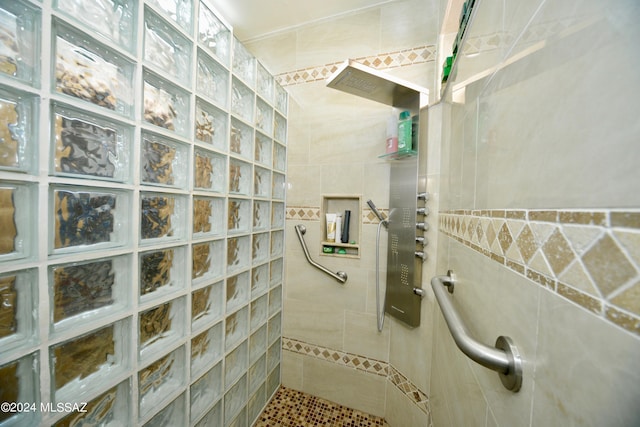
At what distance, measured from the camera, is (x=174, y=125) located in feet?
2.46

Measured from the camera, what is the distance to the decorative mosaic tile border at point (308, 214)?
4.35 feet

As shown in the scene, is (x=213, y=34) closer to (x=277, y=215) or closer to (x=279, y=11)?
(x=279, y=11)

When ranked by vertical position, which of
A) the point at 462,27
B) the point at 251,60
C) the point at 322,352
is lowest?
the point at 322,352

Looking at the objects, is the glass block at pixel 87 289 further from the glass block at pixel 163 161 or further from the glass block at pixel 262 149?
the glass block at pixel 262 149

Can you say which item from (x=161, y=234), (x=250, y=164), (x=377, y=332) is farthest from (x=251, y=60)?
(x=377, y=332)

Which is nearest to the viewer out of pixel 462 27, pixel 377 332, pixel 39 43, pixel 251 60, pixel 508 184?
pixel 508 184

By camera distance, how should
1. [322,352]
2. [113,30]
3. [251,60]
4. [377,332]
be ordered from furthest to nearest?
[322,352] < [377,332] < [251,60] < [113,30]

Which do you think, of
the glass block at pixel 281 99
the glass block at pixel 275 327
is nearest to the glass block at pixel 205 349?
the glass block at pixel 275 327

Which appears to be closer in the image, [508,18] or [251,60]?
[508,18]

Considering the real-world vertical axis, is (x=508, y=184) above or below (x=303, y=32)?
below

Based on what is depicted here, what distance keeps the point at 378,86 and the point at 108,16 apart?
98 centimetres

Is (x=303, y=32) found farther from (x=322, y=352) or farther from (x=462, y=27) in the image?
(x=322, y=352)

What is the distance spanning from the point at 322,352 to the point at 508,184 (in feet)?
4.79

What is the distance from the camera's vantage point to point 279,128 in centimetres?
144
